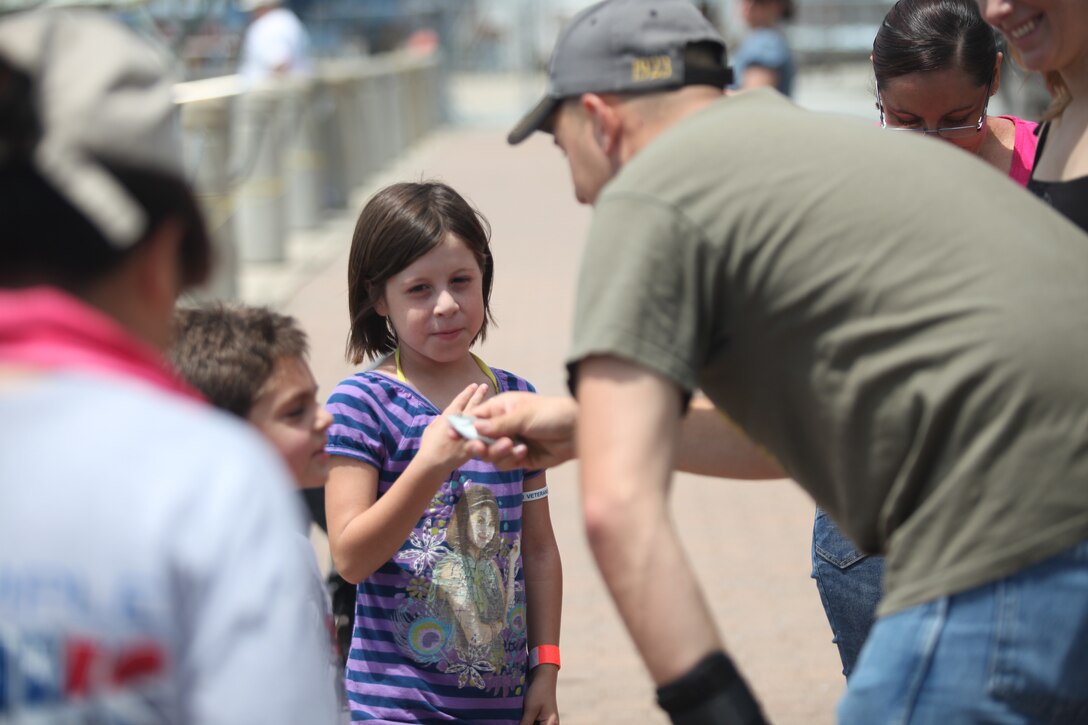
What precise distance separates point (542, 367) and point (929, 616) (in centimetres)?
691

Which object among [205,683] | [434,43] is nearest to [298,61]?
[205,683]

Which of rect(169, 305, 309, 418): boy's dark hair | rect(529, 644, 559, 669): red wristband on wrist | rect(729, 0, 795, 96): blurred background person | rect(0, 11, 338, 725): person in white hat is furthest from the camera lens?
rect(729, 0, 795, 96): blurred background person

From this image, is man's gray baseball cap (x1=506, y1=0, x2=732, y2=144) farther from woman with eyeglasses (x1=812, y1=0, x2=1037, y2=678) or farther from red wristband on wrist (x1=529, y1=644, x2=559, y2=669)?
woman with eyeglasses (x1=812, y1=0, x2=1037, y2=678)

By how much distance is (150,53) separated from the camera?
1.63 meters

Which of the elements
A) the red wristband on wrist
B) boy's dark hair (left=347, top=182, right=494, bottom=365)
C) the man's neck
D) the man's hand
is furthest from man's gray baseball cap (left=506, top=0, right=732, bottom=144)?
the red wristband on wrist

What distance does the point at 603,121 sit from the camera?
2236 millimetres

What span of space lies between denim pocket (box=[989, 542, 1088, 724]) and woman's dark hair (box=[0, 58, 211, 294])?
4.09 feet

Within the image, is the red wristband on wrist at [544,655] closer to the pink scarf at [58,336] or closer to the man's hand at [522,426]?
the man's hand at [522,426]

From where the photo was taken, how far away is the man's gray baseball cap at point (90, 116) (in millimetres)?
1458

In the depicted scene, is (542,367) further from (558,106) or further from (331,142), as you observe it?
(331,142)

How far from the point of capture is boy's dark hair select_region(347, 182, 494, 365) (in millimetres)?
3148

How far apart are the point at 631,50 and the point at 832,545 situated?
5.17 feet

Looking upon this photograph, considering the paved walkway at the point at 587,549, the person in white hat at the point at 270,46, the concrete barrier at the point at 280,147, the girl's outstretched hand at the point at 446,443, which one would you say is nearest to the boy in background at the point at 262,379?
the girl's outstretched hand at the point at 446,443

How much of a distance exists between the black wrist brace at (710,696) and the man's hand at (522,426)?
621 mm
